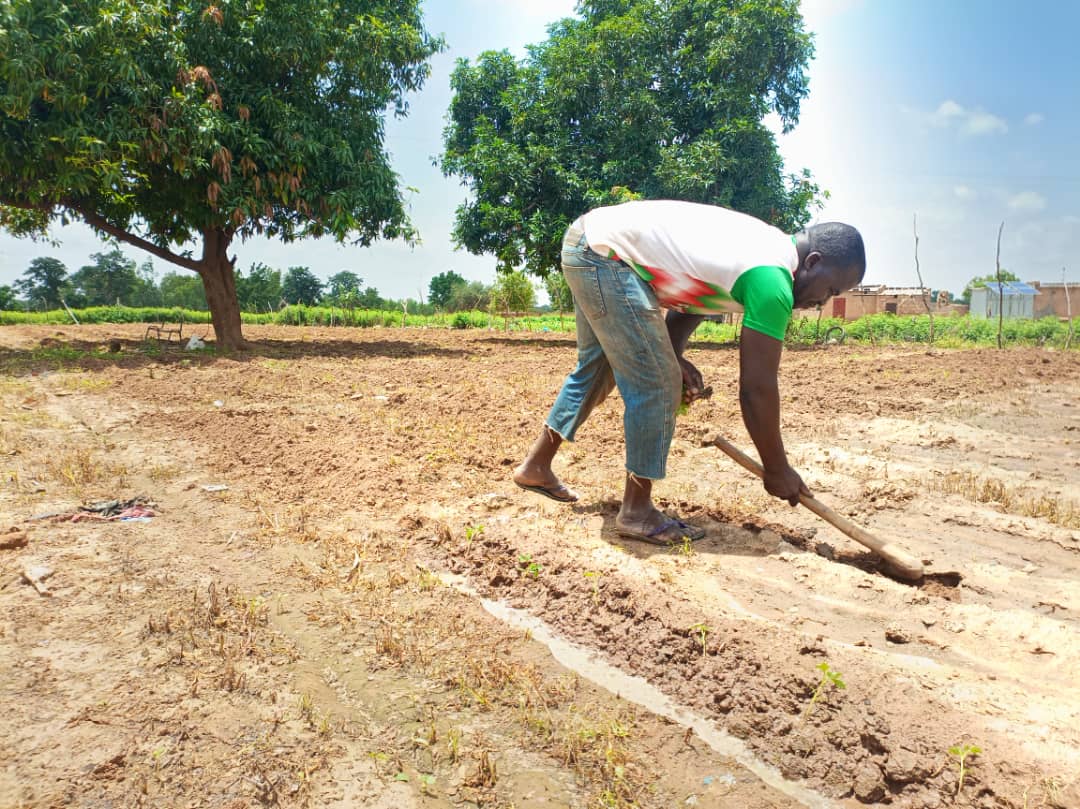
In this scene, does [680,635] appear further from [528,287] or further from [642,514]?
[528,287]

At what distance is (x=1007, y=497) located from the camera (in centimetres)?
379

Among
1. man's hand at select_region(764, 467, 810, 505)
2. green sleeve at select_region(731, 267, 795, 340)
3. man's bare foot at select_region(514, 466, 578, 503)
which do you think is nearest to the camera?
green sleeve at select_region(731, 267, 795, 340)

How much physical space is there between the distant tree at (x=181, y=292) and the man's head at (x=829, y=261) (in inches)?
2820

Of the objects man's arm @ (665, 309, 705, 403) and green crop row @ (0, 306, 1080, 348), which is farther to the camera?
green crop row @ (0, 306, 1080, 348)

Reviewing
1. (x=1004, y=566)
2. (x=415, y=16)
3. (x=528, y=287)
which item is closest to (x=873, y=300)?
(x=528, y=287)

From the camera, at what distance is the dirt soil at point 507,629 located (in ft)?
5.72

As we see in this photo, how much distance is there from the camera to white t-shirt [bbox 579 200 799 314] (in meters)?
2.52

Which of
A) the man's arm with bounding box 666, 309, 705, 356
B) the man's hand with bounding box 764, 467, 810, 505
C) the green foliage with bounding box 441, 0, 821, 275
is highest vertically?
the green foliage with bounding box 441, 0, 821, 275

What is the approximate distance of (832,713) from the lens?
6.42ft

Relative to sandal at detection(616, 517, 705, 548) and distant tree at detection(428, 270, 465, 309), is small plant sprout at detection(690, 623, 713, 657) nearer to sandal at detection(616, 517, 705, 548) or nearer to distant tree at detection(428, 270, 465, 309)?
sandal at detection(616, 517, 705, 548)

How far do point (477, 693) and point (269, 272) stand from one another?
221 ft

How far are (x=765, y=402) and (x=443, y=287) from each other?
71.4m

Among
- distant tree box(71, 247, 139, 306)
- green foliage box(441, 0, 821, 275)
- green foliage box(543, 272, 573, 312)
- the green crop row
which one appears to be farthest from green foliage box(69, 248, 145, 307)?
green foliage box(441, 0, 821, 275)

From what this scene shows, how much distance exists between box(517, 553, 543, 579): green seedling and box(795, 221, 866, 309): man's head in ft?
4.82
